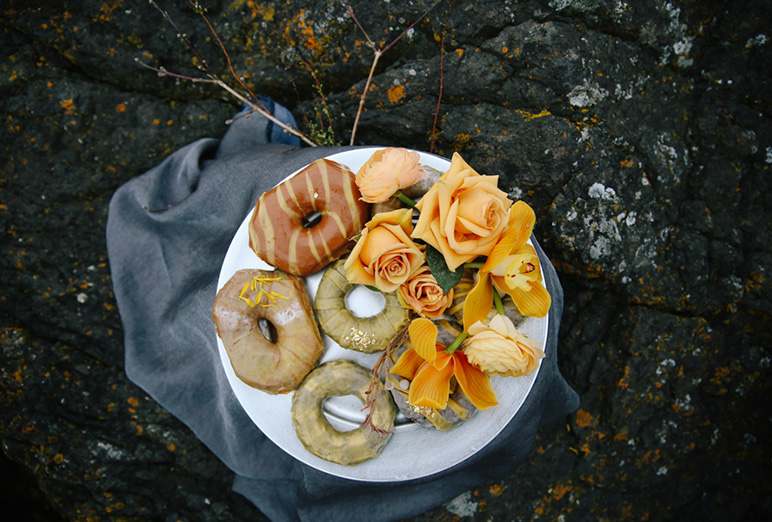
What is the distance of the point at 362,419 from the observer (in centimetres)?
150

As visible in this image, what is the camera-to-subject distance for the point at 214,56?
2.05m

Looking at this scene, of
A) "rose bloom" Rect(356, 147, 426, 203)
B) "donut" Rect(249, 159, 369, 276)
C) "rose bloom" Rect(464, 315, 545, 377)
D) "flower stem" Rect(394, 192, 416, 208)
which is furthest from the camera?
"donut" Rect(249, 159, 369, 276)

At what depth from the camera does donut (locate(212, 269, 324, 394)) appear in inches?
55.6

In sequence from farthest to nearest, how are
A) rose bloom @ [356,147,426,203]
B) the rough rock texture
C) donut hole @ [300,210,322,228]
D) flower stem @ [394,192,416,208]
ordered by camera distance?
the rough rock texture
donut hole @ [300,210,322,228]
flower stem @ [394,192,416,208]
rose bloom @ [356,147,426,203]

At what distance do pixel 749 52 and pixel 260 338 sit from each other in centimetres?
211

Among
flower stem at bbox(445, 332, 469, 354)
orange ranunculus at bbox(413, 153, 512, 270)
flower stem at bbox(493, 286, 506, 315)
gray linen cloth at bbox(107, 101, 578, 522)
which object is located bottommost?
gray linen cloth at bbox(107, 101, 578, 522)

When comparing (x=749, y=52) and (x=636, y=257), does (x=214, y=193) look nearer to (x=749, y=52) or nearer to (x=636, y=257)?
(x=636, y=257)

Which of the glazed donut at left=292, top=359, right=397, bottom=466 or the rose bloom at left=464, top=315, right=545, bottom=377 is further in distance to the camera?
the glazed donut at left=292, top=359, right=397, bottom=466

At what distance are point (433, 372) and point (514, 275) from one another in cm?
31

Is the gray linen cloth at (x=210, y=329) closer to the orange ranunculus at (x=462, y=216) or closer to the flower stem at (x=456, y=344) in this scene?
the flower stem at (x=456, y=344)

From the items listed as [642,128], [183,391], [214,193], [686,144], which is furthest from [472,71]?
[183,391]

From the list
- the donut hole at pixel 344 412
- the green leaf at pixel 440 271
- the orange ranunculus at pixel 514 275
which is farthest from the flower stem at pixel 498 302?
the donut hole at pixel 344 412

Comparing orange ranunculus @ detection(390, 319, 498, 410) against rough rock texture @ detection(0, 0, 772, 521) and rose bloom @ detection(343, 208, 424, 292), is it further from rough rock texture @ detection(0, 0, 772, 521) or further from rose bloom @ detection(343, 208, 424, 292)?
rough rock texture @ detection(0, 0, 772, 521)

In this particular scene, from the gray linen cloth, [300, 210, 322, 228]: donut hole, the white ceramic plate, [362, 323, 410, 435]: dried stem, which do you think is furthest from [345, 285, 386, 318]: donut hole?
the gray linen cloth
